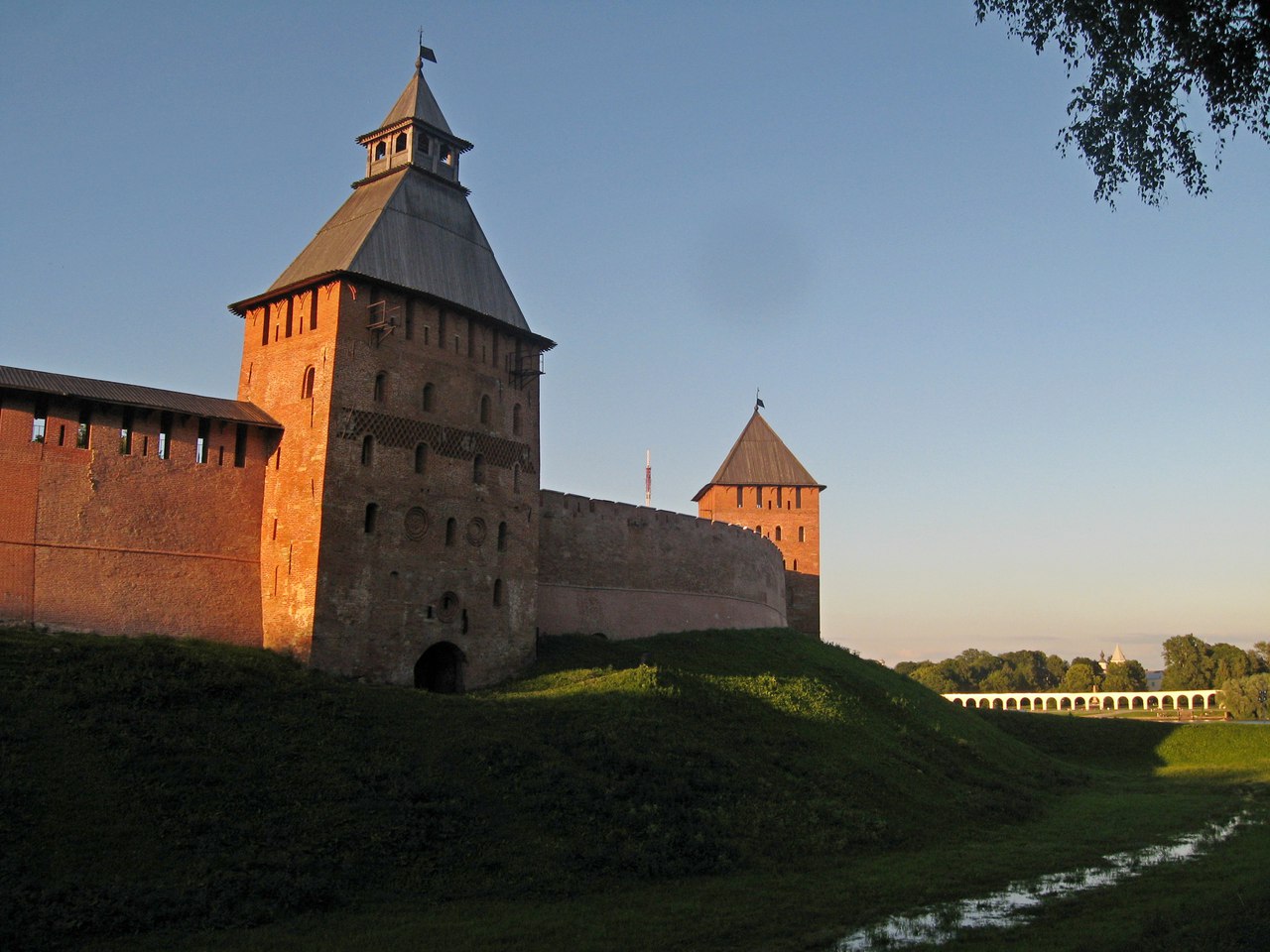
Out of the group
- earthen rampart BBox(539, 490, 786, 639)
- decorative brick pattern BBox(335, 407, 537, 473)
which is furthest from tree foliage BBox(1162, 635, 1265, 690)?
decorative brick pattern BBox(335, 407, 537, 473)

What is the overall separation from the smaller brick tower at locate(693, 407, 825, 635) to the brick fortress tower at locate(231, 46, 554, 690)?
2275cm

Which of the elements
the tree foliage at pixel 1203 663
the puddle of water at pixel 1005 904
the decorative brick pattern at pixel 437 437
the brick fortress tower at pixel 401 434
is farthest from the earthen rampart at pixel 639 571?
the tree foliage at pixel 1203 663

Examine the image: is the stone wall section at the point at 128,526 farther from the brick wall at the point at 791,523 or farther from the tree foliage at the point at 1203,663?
the tree foliage at the point at 1203,663

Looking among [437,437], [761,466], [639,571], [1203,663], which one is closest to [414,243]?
[437,437]

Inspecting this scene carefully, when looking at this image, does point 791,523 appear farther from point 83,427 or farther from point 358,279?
point 83,427

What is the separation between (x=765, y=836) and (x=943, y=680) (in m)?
104

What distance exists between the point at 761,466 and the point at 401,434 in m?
28.8

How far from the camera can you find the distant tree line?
9094 centimetres

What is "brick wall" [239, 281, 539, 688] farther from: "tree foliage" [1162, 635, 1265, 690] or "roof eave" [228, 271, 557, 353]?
"tree foliage" [1162, 635, 1265, 690]

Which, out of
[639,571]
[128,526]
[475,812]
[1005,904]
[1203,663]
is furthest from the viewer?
[1203,663]

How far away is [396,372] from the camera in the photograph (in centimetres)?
2772

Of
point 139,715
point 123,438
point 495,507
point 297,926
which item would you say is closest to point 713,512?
point 495,507

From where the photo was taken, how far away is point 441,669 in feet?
93.1

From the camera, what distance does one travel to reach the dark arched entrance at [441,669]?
2789 centimetres
